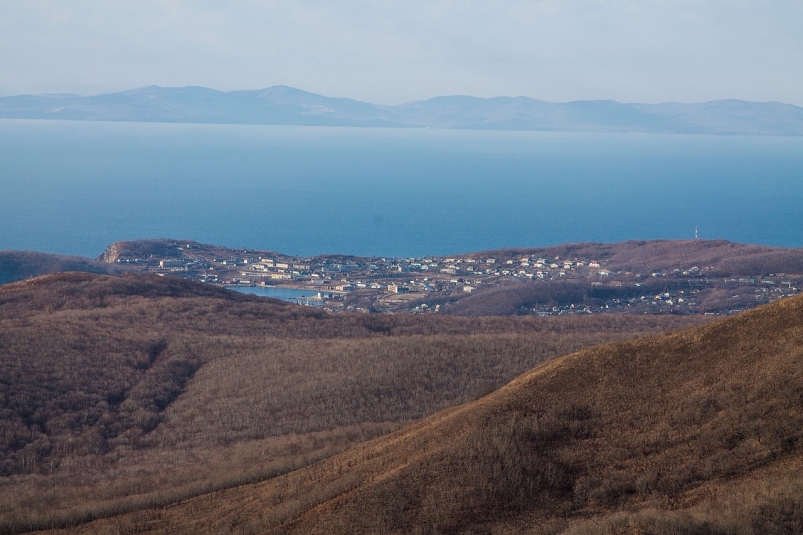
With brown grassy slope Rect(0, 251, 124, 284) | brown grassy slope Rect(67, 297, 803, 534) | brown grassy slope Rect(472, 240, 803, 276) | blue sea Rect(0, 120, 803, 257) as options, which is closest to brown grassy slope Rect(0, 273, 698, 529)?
brown grassy slope Rect(67, 297, 803, 534)

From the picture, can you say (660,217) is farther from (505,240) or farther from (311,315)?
(311,315)

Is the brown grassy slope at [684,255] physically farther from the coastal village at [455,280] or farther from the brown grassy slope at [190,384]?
the brown grassy slope at [190,384]

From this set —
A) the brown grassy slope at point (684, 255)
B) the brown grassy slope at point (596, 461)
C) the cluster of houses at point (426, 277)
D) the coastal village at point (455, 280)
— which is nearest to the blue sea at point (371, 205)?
the brown grassy slope at point (684, 255)

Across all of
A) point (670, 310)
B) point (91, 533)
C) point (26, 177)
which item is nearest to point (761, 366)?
point (91, 533)

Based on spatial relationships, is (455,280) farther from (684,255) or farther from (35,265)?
(35,265)

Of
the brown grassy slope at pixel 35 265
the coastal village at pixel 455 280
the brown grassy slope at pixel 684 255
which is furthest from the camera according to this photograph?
the brown grassy slope at pixel 684 255

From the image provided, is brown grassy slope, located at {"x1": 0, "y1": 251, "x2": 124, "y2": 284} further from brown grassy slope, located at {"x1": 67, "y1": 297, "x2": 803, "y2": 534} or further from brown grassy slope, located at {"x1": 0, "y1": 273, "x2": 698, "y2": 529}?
brown grassy slope, located at {"x1": 67, "y1": 297, "x2": 803, "y2": 534}

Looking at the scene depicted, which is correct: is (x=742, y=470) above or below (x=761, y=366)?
below
